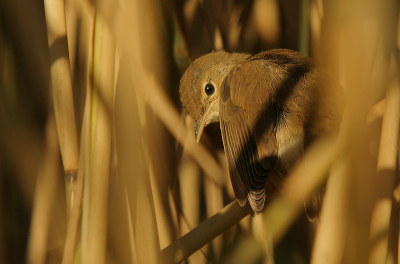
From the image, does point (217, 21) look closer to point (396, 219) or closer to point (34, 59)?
point (34, 59)

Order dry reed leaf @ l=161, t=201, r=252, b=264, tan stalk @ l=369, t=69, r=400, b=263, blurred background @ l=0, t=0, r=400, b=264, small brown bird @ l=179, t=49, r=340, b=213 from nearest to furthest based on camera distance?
blurred background @ l=0, t=0, r=400, b=264 → tan stalk @ l=369, t=69, r=400, b=263 → dry reed leaf @ l=161, t=201, r=252, b=264 → small brown bird @ l=179, t=49, r=340, b=213

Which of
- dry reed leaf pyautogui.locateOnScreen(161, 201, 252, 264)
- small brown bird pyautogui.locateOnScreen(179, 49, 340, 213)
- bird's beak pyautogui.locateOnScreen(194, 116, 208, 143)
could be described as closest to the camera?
dry reed leaf pyautogui.locateOnScreen(161, 201, 252, 264)

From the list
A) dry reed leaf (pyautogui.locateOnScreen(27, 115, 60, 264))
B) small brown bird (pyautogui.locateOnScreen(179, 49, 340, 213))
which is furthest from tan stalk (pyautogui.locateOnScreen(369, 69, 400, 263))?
dry reed leaf (pyautogui.locateOnScreen(27, 115, 60, 264))

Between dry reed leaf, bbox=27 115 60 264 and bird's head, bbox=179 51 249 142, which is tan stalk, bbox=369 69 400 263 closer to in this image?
bird's head, bbox=179 51 249 142

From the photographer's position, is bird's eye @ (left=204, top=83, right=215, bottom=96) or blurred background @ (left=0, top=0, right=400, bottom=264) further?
bird's eye @ (left=204, top=83, right=215, bottom=96)

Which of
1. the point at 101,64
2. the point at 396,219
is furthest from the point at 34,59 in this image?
the point at 396,219

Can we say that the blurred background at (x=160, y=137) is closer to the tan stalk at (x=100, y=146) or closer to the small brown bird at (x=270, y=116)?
the tan stalk at (x=100, y=146)
